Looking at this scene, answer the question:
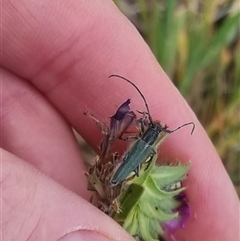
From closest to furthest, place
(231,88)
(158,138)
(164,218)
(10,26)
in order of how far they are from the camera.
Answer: (158,138)
(164,218)
(10,26)
(231,88)

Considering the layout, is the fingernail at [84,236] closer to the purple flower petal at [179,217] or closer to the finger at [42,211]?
the finger at [42,211]

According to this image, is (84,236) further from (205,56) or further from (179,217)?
(205,56)

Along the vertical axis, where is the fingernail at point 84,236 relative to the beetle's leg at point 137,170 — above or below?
below

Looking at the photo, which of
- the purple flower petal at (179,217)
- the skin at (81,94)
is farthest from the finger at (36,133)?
the purple flower petal at (179,217)

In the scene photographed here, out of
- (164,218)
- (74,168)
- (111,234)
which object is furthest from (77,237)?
(74,168)

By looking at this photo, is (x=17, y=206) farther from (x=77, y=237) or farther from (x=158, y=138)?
(x=158, y=138)

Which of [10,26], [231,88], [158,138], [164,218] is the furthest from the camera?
[231,88]
